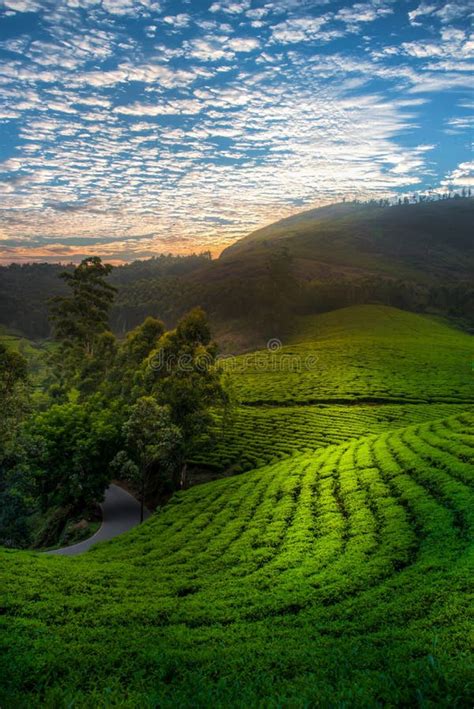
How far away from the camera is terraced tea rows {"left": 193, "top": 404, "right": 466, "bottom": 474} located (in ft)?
148

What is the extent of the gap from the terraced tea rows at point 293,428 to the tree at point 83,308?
3921 centimetres

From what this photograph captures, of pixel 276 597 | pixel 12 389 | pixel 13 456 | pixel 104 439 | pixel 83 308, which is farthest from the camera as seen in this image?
pixel 83 308

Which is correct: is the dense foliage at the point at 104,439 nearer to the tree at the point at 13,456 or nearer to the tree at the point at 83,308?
the tree at the point at 13,456

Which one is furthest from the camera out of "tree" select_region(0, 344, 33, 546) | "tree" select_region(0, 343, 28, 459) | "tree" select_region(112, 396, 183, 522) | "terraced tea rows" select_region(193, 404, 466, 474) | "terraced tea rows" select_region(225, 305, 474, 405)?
"terraced tea rows" select_region(225, 305, 474, 405)

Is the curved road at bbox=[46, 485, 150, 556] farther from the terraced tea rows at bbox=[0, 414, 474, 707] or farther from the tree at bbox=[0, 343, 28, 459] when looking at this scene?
the tree at bbox=[0, 343, 28, 459]

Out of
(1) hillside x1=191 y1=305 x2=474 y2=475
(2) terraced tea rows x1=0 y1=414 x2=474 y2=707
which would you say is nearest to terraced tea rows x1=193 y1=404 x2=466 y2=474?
(1) hillside x1=191 y1=305 x2=474 y2=475

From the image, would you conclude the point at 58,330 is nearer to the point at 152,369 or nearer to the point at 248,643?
the point at 152,369

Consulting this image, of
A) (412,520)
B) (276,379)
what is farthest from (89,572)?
(276,379)

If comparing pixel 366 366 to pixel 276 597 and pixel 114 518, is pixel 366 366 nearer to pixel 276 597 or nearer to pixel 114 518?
pixel 114 518

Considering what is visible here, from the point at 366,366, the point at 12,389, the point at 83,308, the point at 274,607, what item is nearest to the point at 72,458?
the point at 12,389

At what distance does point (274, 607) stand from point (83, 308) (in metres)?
80.7

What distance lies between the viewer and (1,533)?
3083cm

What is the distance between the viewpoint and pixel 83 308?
86.6 meters

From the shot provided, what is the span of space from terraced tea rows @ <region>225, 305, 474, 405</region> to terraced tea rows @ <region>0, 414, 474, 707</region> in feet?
148
